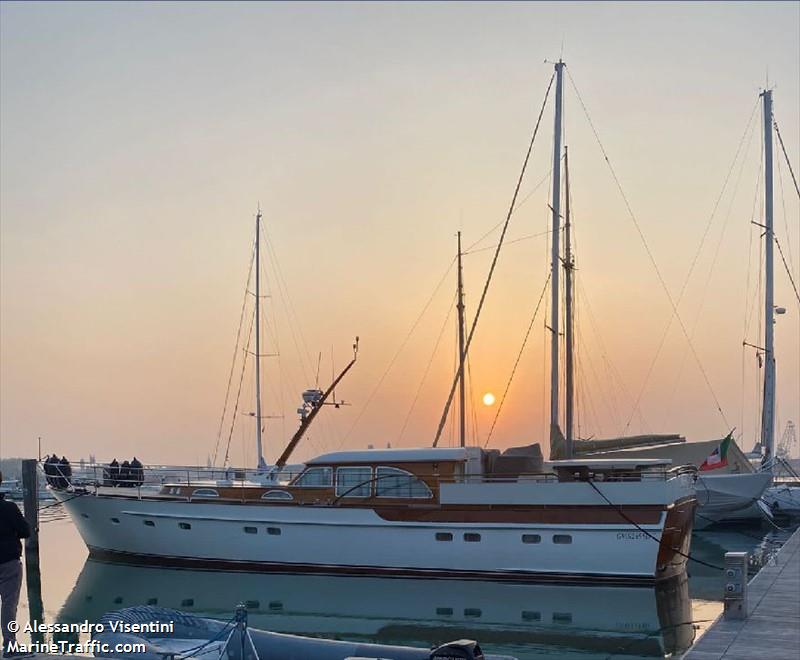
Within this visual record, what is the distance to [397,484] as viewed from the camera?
80.6 ft

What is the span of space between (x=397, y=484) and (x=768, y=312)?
19308mm

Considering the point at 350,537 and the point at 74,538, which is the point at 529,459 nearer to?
the point at 350,537

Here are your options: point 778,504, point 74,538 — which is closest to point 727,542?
point 778,504

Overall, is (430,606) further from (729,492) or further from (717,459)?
(729,492)

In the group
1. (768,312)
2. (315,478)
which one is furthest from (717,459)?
(315,478)

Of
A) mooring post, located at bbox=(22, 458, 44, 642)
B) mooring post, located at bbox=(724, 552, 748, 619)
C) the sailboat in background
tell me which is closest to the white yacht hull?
mooring post, located at bbox=(22, 458, 44, 642)

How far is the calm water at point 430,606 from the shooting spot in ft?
59.6

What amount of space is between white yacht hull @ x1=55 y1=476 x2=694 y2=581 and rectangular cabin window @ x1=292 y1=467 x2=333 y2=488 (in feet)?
2.04

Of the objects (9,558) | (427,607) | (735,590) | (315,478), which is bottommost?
(427,607)

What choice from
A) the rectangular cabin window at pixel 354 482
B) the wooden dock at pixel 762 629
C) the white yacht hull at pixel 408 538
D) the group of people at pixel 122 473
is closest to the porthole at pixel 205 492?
the white yacht hull at pixel 408 538

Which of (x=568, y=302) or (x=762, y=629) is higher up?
(x=568, y=302)

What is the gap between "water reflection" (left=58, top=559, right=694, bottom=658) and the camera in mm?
18141

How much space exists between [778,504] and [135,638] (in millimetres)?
29901

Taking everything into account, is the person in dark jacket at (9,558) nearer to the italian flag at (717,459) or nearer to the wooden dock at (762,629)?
the wooden dock at (762,629)
